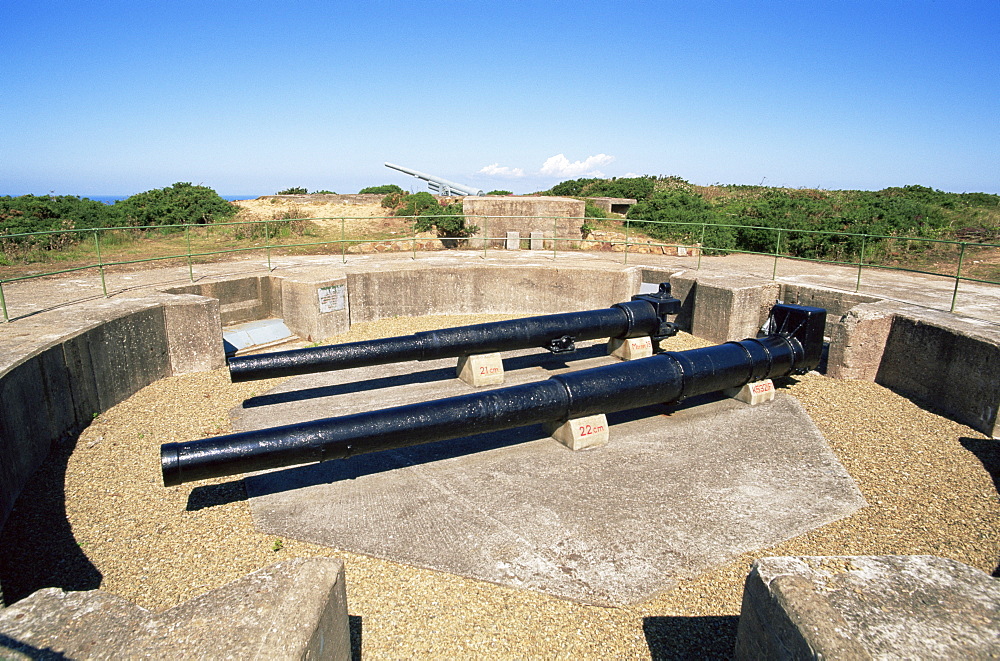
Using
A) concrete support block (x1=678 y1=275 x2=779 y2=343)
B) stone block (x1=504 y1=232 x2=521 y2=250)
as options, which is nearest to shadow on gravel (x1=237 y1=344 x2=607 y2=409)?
concrete support block (x1=678 y1=275 x2=779 y2=343)

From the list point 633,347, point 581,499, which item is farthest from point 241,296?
point 581,499

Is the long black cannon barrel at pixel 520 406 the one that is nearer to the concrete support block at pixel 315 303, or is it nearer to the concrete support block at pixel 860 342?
the concrete support block at pixel 860 342

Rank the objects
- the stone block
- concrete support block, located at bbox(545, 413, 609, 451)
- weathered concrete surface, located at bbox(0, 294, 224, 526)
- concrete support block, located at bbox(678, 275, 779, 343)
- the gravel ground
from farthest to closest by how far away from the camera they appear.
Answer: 1. the stone block
2. concrete support block, located at bbox(678, 275, 779, 343)
3. concrete support block, located at bbox(545, 413, 609, 451)
4. weathered concrete surface, located at bbox(0, 294, 224, 526)
5. the gravel ground

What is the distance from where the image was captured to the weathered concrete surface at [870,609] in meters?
2.13

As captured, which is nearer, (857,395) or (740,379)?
(740,379)

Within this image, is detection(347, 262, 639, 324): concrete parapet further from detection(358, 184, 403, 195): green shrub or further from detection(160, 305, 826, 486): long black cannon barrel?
detection(358, 184, 403, 195): green shrub

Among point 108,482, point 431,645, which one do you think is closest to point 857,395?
point 431,645

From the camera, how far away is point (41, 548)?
4.09m

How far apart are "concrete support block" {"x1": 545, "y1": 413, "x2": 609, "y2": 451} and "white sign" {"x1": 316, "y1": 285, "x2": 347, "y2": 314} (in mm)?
5080

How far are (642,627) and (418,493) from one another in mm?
2148

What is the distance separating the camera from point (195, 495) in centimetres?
486

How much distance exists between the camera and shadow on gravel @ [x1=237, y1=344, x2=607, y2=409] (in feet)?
23.2

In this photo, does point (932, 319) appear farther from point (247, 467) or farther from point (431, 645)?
point (247, 467)

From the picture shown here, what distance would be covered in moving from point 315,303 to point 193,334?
1.97 meters
